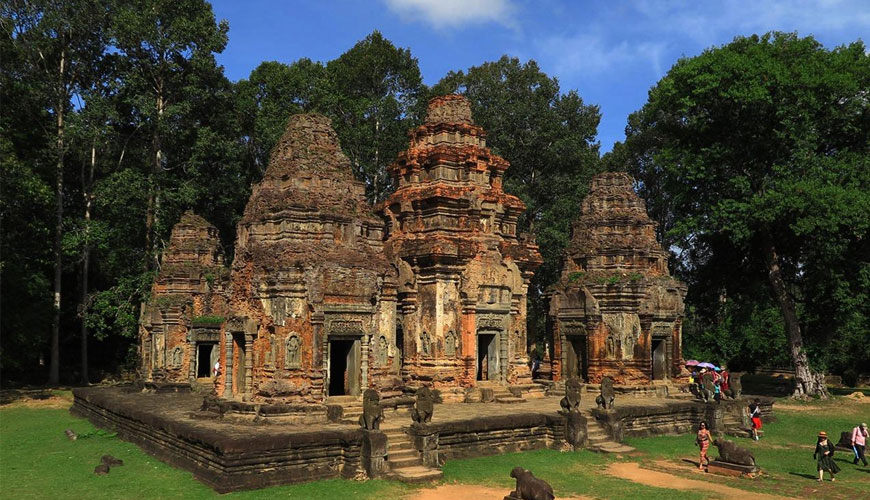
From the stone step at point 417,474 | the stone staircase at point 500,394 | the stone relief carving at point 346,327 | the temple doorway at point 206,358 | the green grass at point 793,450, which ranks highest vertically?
the stone relief carving at point 346,327

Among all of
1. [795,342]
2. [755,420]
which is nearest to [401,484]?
[755,420]

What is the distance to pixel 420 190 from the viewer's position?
74.5 feet

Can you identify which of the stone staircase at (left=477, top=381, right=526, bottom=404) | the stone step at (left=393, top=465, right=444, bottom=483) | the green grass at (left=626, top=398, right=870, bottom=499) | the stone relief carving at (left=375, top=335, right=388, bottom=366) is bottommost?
the green grass at (left=626, top=398, right=870, bottom=499)

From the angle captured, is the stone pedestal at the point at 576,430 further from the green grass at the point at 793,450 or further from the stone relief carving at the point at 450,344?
the stone relief carving at the point at 450,344

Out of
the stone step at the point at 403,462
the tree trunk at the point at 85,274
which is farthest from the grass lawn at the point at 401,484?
the tree trunk at the point at 85,274

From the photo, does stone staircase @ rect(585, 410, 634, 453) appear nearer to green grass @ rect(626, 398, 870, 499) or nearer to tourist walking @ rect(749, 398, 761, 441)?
green grass @ rect(626, 398, 870, 499)

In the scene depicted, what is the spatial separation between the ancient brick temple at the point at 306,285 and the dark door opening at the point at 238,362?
24 mm

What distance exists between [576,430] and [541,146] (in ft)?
79.7

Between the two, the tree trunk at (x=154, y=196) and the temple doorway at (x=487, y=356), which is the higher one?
the tree trunk at (x=154, y=196)

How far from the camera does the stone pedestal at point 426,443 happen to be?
14250 mm

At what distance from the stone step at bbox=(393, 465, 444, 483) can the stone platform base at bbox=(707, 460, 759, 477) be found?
557cm

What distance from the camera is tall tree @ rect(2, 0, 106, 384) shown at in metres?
29.1

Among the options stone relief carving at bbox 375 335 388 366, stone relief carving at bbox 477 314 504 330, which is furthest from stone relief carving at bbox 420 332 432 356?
stone relief carving at bbox 375 335 388 366

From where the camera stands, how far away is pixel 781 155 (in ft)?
89.4
